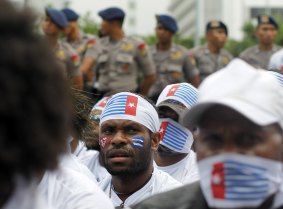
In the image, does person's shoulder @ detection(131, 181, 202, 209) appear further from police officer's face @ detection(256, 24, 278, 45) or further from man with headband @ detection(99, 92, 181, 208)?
police officer's face @ detection(256, 24, 278, 45)

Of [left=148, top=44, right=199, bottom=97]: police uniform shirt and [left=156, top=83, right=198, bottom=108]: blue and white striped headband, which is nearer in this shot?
[left=156, top=83, right=198, bottom=108]: blue and white striped headband

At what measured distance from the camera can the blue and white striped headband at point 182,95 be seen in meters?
7.98

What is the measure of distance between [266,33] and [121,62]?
2313 millimetres

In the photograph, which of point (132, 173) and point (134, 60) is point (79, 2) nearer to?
point (134, 60)

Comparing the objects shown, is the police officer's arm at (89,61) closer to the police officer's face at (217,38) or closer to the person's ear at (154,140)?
the police officer's face at (217,38)

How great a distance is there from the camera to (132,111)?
6.69 metres

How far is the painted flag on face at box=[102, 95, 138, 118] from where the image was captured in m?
6.67

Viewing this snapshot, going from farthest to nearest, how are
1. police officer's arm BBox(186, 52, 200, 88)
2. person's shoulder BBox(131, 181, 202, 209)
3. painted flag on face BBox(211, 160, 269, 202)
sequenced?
police officer's arm BBox(186, 52, 200, 88)
person's shoulder BBox(131, 181, 202, 209)
painted flag on face BBox(211, 160, 269, 202)

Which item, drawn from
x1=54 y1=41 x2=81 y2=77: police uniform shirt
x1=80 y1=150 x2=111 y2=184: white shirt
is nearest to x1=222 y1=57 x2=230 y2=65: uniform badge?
x1=54 y1=41 x2=81 y2=77: police uniform shirt

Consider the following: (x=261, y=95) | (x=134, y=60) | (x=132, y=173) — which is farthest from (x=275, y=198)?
(x=134, y=60)

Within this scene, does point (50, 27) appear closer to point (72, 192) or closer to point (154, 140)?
point (154, 140)

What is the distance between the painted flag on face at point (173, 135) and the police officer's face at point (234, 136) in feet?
14.0

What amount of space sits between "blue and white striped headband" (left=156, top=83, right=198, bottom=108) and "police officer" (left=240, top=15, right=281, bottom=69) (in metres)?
6.29

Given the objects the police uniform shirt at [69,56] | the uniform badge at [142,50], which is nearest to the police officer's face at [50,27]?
the police uniform shirt at [69,56]
